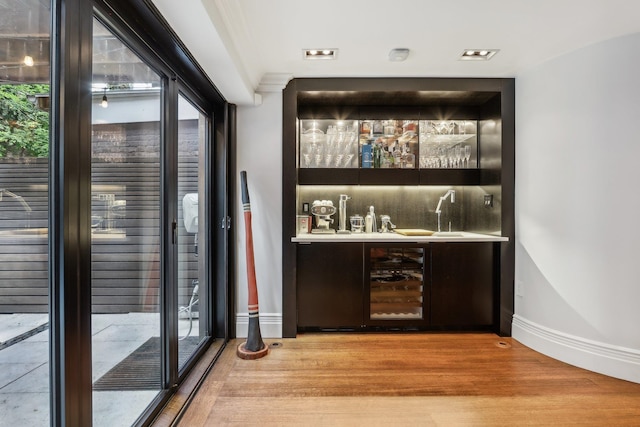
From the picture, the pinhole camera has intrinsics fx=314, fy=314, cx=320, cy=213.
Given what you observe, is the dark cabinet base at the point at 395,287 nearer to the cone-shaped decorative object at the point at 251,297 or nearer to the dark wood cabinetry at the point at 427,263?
the dark wood cabinetry at the point at 427,263

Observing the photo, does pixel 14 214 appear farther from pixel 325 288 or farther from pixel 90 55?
pixel 325 288

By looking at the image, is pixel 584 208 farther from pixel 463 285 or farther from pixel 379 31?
pixel 379 31

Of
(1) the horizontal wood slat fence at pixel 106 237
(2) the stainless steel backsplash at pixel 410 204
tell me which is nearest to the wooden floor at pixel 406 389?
(1) the horizontal wood slat fence at pixel 106 237

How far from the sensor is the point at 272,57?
2.50 meters

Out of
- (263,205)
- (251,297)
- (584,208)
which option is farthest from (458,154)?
(251,297)

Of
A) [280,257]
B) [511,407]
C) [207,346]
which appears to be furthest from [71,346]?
[511,407]

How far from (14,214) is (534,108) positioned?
340cm

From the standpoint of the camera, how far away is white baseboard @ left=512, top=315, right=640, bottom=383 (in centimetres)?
218

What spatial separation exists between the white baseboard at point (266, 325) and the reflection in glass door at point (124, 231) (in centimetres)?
97

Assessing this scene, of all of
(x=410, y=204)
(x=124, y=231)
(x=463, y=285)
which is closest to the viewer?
(x=124, y=231)

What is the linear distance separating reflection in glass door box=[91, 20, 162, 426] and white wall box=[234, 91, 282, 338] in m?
1.02

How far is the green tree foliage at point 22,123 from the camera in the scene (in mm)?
931

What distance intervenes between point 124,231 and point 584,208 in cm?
312

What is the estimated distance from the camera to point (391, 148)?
3.36m
